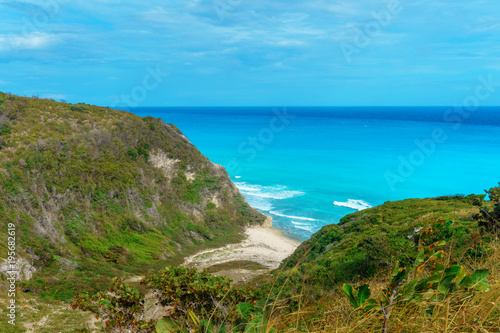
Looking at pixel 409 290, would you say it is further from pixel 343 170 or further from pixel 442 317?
pixel 343 170

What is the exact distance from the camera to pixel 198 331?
110 inches

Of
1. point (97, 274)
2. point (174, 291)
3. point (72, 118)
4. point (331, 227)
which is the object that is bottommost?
point (97, 274)

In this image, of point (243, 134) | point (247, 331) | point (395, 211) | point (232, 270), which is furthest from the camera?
point (243, 134)

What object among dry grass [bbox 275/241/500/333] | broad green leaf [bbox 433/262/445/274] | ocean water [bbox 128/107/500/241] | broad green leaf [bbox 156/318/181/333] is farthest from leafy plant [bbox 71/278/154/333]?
ocean water [bbox 128/107/500/241]

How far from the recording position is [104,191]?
34812 millimetres

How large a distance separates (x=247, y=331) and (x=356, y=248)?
15.1 m

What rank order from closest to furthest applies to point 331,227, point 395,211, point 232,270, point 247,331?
point 247,331 < point 395,211 < point 331,227 < point 232,270

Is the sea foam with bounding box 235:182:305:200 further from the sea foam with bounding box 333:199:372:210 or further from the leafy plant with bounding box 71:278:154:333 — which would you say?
the leafy plant with bounding box 71:278:154:333

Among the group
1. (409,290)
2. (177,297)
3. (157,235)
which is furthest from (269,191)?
(409,290)

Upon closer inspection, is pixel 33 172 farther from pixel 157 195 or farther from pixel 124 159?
pixel 157 195

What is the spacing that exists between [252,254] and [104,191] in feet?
58.8

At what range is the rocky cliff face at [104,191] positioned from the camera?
2795 cm

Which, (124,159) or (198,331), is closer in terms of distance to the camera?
(198,331)

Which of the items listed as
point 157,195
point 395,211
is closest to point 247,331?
point 395,211
